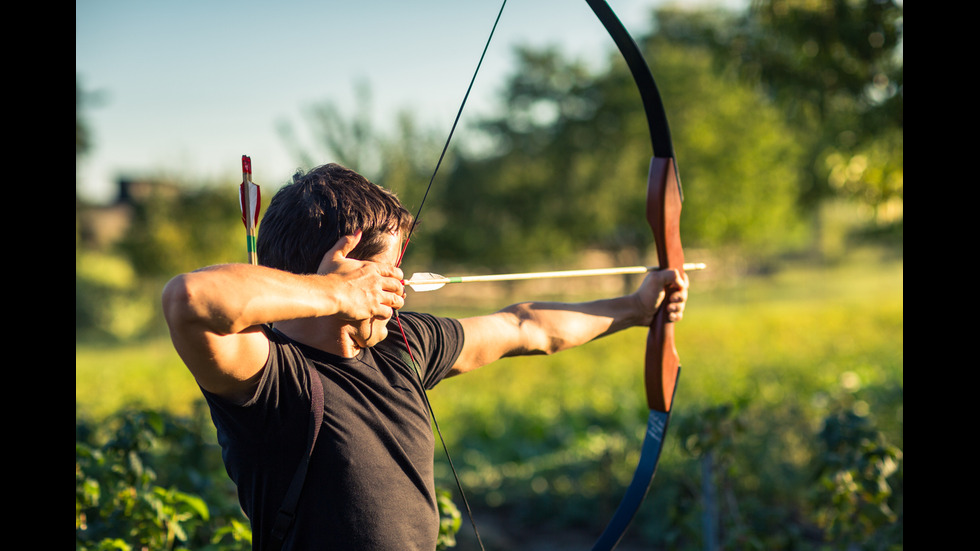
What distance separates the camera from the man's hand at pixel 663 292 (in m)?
2.09

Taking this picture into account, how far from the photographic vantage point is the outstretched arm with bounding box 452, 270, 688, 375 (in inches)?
69.3

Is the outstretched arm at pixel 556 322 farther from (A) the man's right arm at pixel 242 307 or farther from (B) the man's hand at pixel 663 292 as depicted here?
(A) the man's right arm at pixel 242 307

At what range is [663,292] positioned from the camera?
2113 mm

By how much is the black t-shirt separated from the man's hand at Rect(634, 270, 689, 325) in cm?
92

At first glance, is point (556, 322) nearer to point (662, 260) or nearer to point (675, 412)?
point (662, 260)

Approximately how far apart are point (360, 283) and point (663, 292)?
1.11 metres

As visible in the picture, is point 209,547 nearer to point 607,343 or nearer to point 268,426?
point 268,426

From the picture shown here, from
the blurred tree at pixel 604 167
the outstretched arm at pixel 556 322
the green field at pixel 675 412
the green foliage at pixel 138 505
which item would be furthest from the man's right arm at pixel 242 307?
the blurred tree at pixel 604 167

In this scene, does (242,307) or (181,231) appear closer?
(242,307)

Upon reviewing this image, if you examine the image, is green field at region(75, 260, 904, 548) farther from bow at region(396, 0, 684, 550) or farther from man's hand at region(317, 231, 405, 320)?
man's hand at region(317, 231, 405, 320)

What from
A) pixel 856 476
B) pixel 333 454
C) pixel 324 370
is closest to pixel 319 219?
pixel 324 370

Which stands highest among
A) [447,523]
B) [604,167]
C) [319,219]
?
[604,167]

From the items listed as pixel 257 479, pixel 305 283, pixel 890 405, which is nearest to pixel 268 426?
pixel 257 479

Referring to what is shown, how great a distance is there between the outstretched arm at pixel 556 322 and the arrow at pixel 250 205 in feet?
1.88
